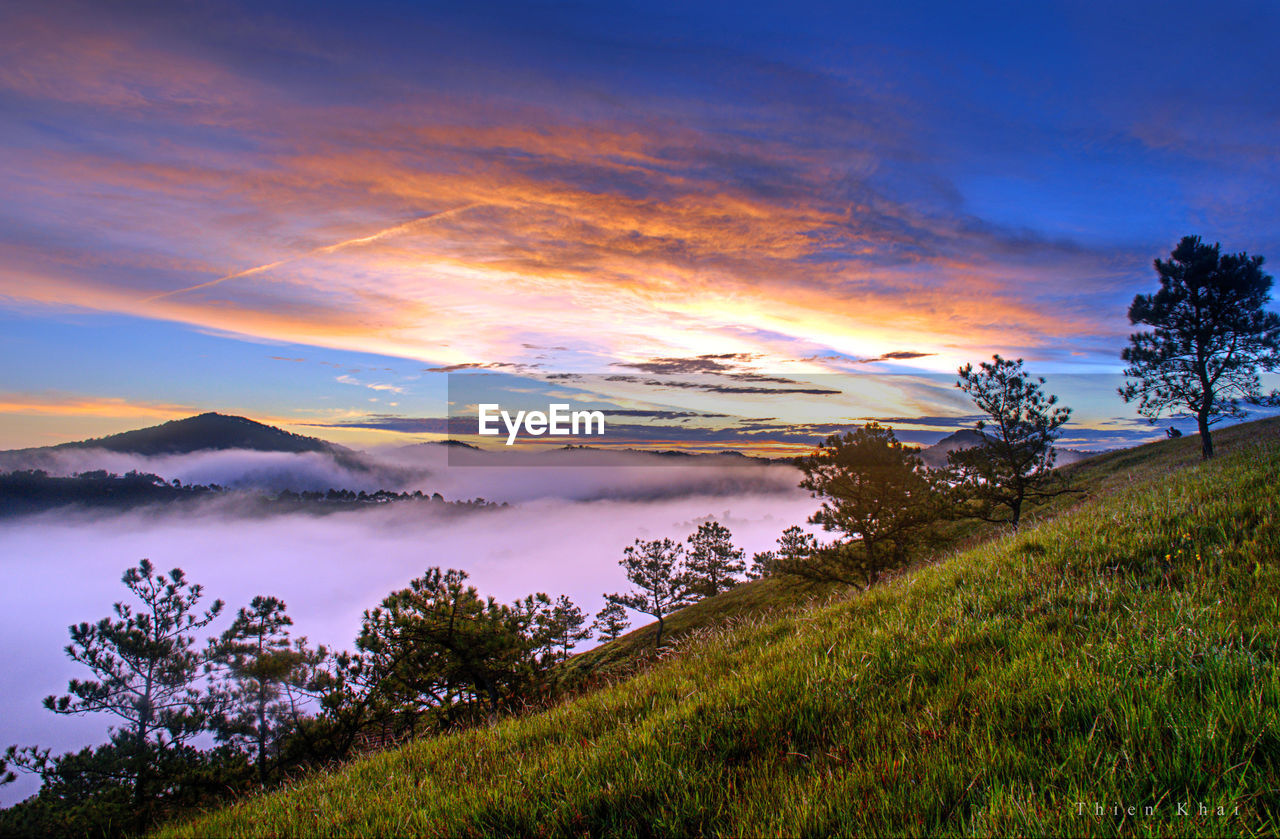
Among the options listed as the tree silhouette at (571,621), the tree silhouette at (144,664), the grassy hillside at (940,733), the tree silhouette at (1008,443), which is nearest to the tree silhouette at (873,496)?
the tree silhouette at (1008,443)

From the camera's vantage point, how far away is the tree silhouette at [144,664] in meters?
43.2

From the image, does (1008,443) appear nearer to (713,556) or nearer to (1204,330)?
(1204,330)

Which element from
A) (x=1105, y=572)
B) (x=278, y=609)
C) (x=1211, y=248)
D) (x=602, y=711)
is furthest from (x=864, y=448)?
(x=278, y=609)

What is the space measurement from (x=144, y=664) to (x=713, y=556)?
70.5 m

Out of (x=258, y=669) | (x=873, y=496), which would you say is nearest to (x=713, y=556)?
(x=873, y=496)

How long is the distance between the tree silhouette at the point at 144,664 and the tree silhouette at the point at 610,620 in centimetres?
4655

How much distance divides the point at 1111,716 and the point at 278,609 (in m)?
57.7

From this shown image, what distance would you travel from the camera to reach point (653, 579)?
7988cm

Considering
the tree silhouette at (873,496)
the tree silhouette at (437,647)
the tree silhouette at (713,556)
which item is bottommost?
the tree silhouette at (713,556)

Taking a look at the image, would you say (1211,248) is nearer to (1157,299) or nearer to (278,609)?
(1157,299)

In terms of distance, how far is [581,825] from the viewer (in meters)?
2.84

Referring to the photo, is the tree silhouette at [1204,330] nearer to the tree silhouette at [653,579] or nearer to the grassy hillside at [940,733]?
the grassy hillside at [940,733]

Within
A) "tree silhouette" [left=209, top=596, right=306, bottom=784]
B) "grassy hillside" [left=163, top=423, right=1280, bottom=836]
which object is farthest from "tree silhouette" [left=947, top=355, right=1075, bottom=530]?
"tree silhouette" [left=209, top=596, right=306, bottom=784]

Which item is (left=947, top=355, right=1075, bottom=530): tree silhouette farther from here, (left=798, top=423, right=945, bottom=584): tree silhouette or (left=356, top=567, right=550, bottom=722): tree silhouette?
(left=356, top=567, right=550, bottom=722): tree silhouette
